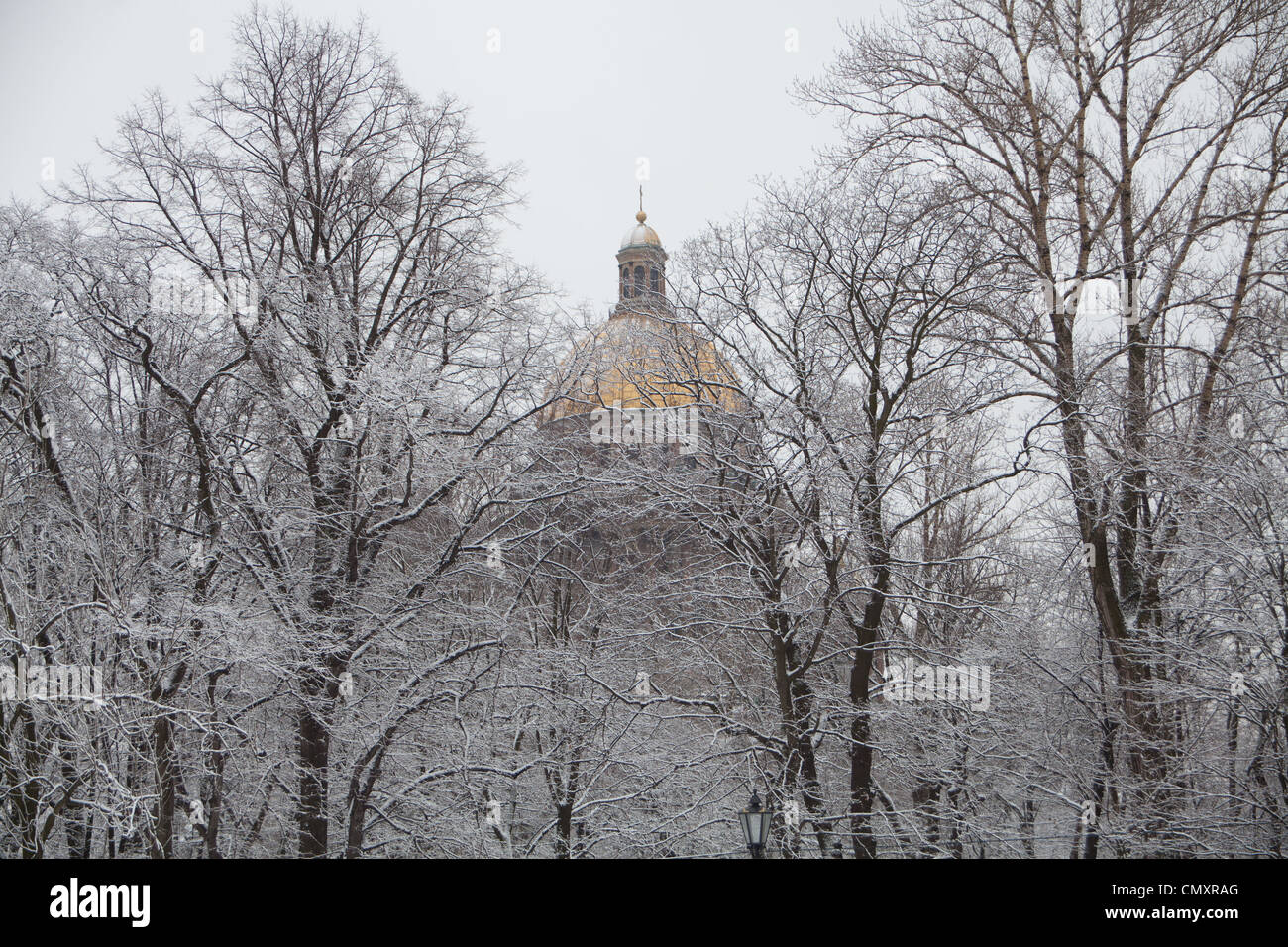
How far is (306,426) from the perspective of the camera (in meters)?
14.9

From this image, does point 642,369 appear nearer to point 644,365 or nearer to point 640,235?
point 644,365

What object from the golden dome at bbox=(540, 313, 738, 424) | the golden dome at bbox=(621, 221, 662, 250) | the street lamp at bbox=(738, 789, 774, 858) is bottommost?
the street lamp at bbox=(738, 789, 774, 858)

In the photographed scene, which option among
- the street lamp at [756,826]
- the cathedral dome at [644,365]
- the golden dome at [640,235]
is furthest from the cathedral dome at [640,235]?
the street lamp at [756,826]

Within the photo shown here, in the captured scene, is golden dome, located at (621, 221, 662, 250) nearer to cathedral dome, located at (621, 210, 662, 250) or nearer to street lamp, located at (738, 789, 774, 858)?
cathedral dome, located at (621, 210, 662, 250)

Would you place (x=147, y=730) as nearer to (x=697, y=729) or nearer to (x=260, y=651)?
(x=260, y=651)

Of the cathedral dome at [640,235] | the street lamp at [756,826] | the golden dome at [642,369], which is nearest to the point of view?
the street lamp at [756,826]

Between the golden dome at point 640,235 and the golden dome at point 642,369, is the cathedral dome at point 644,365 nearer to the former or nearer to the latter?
the golden dome at point 642,369

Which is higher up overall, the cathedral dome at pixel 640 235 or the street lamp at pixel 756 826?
the cathedral dome at pixel 640 235

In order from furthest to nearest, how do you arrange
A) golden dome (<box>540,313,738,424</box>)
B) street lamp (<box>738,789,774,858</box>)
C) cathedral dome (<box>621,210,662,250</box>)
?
cathedral dome (<box>621,210,662,250</box>), golden dome (<box>540,313,738,424</box>), street lamp (<box>738,789,774,858</box>)

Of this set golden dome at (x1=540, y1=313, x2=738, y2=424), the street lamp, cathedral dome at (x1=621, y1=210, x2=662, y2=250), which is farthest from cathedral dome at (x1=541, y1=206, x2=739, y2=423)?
cathedral dome at (x1=621, y1=210, x2=662, y2=250)

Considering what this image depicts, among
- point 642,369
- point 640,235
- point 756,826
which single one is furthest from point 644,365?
point 640,235
